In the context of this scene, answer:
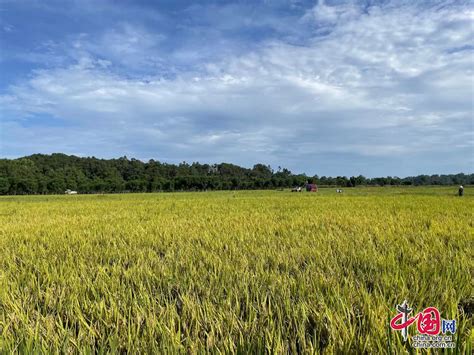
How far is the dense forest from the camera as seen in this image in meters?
96.2

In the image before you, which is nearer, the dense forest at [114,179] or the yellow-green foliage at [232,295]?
the yellow-green foliage at [232,295]

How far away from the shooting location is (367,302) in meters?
2.02

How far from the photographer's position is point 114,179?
10869 centimetres

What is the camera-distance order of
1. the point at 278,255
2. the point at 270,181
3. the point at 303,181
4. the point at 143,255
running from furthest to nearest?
1. the point at 303,181
2. the point at 270,181
3. the point at 143,255
4. the point at 278,255

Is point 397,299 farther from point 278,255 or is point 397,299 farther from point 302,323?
point 278,255

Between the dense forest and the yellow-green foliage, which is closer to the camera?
the yellow-green foliage

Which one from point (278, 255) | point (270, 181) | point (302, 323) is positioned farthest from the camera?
point (270, 181)

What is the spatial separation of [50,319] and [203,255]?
1810mm

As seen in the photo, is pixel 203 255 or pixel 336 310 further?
pixel 203 255

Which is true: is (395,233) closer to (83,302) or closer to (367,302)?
(367,302)

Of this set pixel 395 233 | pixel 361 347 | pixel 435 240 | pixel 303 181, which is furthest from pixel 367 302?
pixel 303 181

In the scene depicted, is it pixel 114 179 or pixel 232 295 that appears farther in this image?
pixel 114 179

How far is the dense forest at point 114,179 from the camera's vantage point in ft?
316

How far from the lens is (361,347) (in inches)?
61.9
